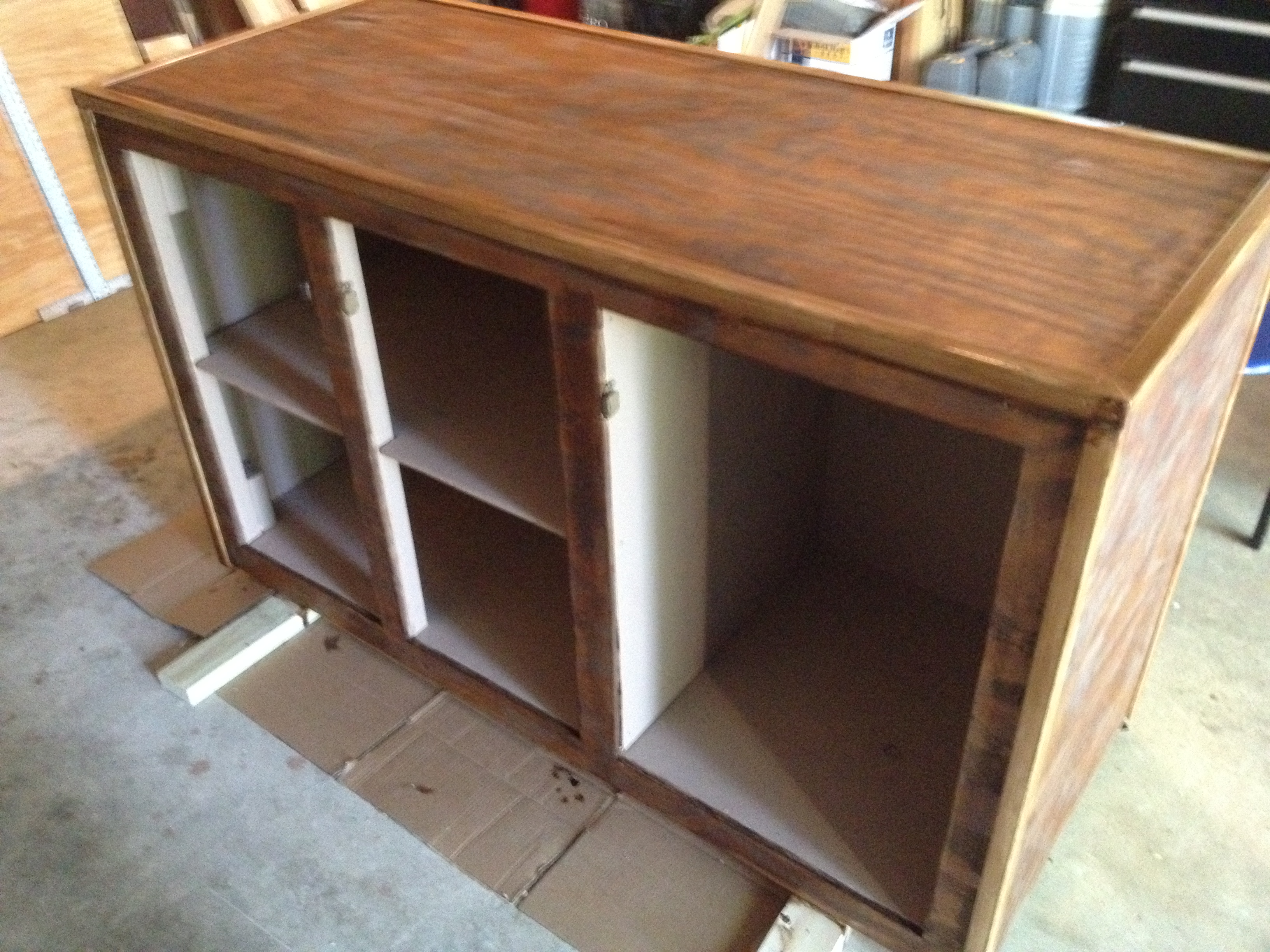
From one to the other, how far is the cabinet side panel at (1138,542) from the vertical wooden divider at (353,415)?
2.94ft

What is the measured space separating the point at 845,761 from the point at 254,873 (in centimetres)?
80

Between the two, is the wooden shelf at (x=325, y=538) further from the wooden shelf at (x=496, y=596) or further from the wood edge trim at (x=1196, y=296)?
the wood edge trim at (x=1196, y=296)

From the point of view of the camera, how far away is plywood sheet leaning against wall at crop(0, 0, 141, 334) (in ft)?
8.55

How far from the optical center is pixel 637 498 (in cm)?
129

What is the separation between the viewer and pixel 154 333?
1678 mm

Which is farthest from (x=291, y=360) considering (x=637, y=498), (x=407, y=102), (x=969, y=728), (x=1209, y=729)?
(x=1209, y=729)

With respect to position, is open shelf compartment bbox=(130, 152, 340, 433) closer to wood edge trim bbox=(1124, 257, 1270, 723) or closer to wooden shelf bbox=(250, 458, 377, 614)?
wooden shelf bbox=(250, 458, 377, 614)

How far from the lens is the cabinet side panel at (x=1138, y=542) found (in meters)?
0.95

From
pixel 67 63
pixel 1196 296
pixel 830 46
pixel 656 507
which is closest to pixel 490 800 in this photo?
pixel 656 507

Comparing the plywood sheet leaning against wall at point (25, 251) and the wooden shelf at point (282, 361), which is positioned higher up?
the wooden shelf at point (282, 361)

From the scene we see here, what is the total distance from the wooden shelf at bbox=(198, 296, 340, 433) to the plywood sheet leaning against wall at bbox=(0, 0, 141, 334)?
1.31 m

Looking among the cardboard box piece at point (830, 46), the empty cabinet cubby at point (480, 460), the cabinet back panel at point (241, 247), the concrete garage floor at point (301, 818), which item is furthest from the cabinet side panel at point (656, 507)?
the cardboard box piece at point (830, 46)

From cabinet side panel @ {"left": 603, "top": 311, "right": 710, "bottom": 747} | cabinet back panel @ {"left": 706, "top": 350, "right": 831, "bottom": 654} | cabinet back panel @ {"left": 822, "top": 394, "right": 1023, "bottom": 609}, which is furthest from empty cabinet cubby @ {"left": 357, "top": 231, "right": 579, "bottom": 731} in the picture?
cabinet back panel @ {"left": 822, "top": 394, "right": 1023, "bottom": 609}

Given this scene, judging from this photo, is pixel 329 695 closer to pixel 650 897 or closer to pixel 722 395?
pixel 650 897
